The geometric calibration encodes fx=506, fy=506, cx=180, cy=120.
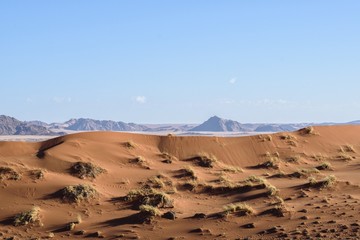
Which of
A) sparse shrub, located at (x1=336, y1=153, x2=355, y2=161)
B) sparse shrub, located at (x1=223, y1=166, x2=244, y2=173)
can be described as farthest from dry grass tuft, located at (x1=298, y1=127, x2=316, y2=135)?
sparse shrub, located at (x1=223, y1=166, x2=244, y2=173)

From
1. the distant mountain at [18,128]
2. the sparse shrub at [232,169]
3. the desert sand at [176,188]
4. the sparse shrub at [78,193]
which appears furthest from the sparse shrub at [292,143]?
the distant mountain at [18,128]

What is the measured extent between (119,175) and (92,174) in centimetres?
140

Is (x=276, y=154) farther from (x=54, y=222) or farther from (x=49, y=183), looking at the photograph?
(x=54, y=222)

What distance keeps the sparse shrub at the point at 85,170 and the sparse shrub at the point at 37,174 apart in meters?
1.76

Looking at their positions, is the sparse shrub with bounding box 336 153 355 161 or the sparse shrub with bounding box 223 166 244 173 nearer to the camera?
the sparse shrub with bounding box 223 166 244 173

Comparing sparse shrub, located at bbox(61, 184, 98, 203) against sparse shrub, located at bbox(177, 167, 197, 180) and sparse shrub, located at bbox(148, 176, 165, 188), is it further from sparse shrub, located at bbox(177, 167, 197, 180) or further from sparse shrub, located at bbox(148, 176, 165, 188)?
sparse shrub, located at bbox(177, 167, 197, 180)

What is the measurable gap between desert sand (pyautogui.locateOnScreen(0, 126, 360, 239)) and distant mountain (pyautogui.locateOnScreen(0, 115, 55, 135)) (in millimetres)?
116312

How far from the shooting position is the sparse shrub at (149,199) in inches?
747

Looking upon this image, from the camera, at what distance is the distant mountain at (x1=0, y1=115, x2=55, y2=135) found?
467 feet

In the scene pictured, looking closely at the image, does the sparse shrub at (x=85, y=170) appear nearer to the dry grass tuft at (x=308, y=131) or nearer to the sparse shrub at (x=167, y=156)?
the sparse shrub at (x=167, y=156)

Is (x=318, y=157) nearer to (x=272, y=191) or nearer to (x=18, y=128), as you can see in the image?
(x=272, y=191)

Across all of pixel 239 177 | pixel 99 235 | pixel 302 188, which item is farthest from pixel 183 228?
pixel 239 177

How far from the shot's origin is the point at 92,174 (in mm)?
23250

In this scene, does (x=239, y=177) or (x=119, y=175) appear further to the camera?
(x=239, y=177)
